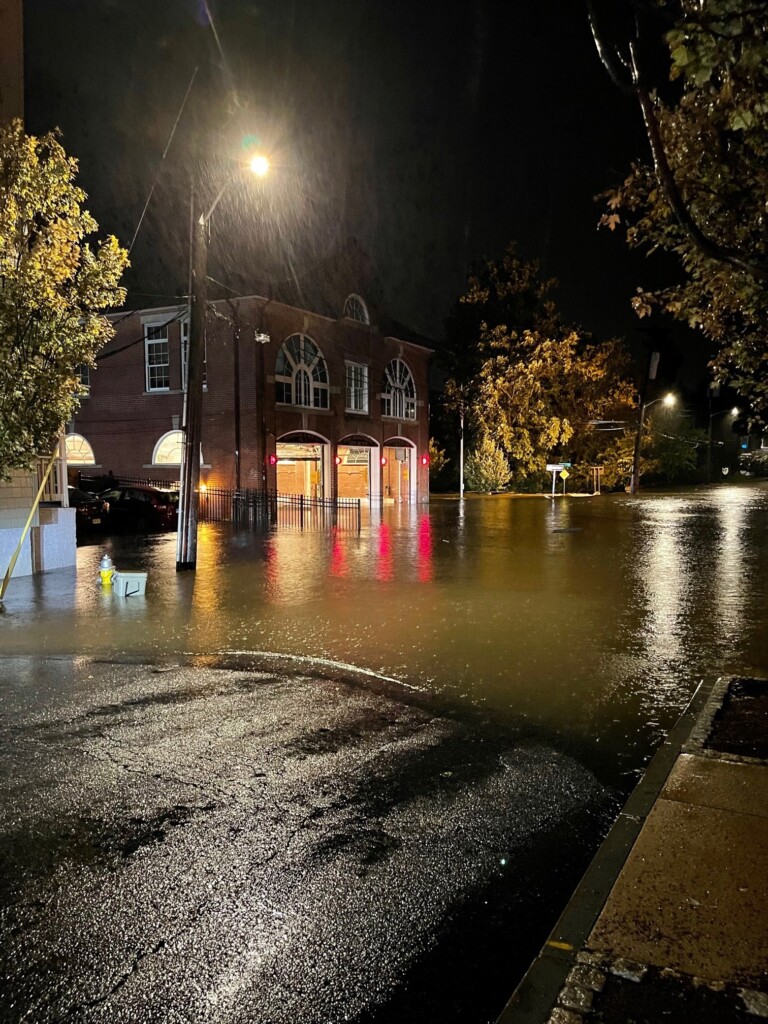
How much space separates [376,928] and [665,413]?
76427mm

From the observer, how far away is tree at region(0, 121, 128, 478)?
10.4 meters

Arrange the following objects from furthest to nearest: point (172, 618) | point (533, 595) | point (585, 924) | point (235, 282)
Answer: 1. point (235, 282)
2. point (533, 595)
3. point (172, 618)
4. point (585, 924)

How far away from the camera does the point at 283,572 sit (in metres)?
15.0

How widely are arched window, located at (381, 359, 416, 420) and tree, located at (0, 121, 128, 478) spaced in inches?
1191

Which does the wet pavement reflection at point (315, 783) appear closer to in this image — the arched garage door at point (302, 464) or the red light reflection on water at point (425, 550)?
the red light reflection on water at point (425, 550)

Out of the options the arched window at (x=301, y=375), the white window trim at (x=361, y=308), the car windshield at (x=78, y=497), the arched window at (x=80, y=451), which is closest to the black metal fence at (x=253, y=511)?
the arched window at (x=301, y=375)

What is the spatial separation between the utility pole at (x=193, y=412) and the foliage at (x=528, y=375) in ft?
132

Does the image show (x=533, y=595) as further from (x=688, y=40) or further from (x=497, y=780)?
(x=688, y=40)

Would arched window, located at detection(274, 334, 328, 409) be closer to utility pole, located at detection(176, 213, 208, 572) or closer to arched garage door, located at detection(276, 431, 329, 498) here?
arched garage door, located at detection(276, 431, 329, 498)

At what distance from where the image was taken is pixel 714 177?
6492 millimetres

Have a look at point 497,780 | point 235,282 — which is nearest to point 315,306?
point 235,282

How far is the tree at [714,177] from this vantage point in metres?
4.63

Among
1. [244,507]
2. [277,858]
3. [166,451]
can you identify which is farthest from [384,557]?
[166,451]

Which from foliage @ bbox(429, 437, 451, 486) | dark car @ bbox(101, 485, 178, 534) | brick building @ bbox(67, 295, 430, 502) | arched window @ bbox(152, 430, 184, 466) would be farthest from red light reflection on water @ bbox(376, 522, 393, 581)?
foliage @ bbox(429, 437, 451, 486)
